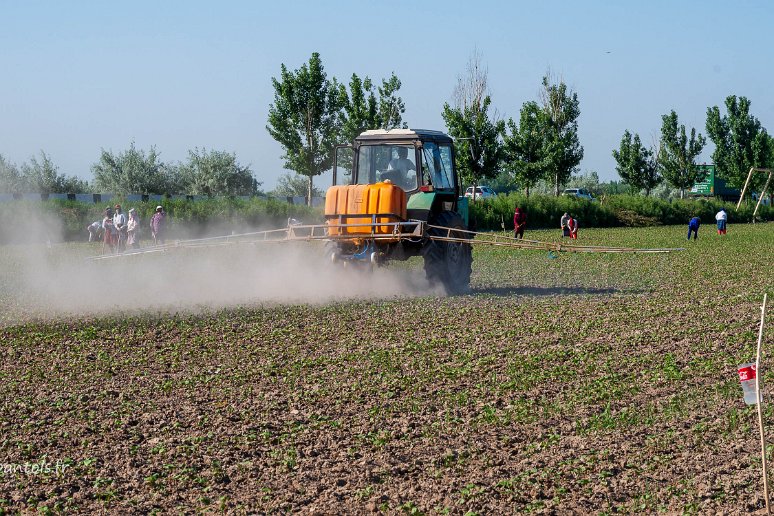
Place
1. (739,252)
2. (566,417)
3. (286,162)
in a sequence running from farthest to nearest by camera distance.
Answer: (286,162) < (739,252) < (566,417)

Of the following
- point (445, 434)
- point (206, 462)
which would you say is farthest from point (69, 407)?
point (445, 434)

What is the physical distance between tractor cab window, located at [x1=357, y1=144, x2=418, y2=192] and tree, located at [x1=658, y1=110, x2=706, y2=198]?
70562 mm

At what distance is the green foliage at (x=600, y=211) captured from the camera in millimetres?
58219

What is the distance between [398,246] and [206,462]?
10.9 m

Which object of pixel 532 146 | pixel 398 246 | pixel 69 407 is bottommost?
pixel 69 407

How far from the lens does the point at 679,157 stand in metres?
86.6

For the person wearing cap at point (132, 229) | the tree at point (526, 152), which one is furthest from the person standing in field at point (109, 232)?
the tree at point (526, 152)

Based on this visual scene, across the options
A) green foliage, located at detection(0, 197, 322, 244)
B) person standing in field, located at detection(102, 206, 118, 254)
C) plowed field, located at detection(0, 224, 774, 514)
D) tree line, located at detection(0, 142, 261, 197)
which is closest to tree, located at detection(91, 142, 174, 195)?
tree line, located at detection(0, 142, 261, 197)

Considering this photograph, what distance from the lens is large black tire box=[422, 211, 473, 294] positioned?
18719 mm

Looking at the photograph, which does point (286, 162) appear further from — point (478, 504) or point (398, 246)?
point (478, 504)

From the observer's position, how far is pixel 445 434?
8484mm

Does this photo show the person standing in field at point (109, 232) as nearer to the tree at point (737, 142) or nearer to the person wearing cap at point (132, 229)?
the person wearing cap at point (132, 229)

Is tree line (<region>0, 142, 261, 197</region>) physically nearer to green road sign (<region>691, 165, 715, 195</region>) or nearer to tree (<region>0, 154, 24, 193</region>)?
tree (<region>0, 154, 24, 193</region>)

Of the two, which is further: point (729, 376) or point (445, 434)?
point (729, 376)
